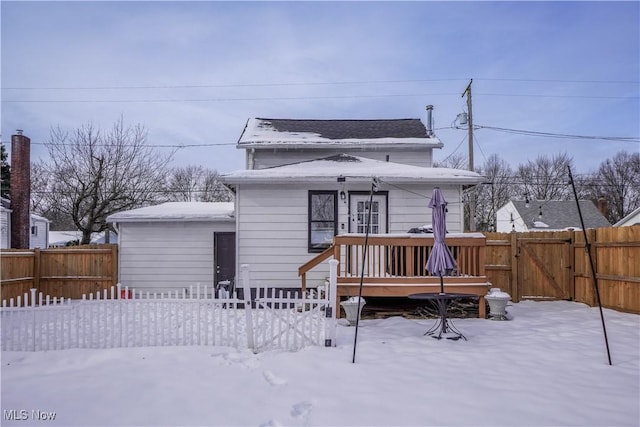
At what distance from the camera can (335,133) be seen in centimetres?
1471

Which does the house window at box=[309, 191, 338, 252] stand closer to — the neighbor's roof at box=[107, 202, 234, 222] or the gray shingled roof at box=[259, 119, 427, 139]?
the neighbor's roof at box=[107, 202, 234, 222]

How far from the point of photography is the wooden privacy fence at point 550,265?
10.0 metres

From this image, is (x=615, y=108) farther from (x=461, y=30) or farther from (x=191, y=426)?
(x=191, y=426)

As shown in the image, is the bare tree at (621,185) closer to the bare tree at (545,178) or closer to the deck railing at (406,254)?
the bare tree at (545,178)

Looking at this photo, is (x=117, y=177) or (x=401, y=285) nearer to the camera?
(x=401, y=285)

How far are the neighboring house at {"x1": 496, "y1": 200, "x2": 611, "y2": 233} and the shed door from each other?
22338mm

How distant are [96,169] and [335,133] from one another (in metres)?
13.2

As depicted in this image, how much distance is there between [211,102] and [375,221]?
1691cm

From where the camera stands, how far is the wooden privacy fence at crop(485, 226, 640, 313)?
10031 millimetres

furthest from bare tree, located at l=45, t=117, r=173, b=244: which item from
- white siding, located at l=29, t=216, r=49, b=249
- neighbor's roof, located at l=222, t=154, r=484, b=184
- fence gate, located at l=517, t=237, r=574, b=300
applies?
fence gate, located at l=517, t=237, r=574, b=300

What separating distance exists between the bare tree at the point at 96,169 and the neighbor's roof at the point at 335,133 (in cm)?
907

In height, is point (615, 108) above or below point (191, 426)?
above

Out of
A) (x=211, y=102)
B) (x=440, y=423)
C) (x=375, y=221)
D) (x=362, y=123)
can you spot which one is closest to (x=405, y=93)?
(x=362, y=123)

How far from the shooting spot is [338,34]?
1254cm
